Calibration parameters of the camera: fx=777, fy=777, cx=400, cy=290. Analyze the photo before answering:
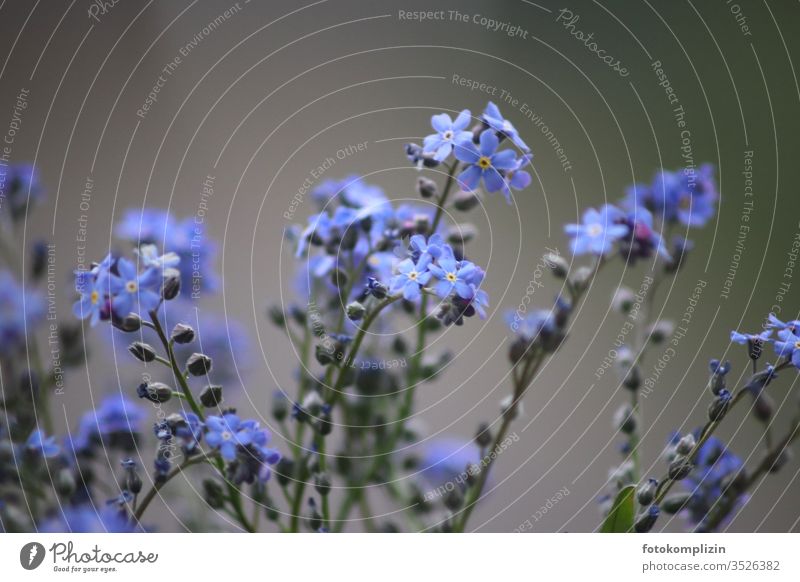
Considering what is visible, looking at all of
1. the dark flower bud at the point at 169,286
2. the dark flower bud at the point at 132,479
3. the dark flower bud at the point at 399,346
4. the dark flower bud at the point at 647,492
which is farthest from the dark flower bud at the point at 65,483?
the dark flower bud at the point at 647,492

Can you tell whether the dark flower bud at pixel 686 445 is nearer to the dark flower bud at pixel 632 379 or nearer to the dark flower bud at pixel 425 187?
the dark flower bud at pixel 632 379

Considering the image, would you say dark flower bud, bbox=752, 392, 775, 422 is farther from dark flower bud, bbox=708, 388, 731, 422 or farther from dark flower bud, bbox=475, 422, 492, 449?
dark flower bud, bbox=475, 422, 492, 449

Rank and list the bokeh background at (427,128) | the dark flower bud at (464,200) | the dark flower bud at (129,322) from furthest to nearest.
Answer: the bokeh background at (427,128) → the dark flower bud at (464,200) → the dark flower bud at (129,322)

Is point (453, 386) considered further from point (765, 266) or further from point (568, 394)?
point (765, 266)

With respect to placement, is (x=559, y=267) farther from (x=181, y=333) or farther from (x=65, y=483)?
(x=65, y=483)

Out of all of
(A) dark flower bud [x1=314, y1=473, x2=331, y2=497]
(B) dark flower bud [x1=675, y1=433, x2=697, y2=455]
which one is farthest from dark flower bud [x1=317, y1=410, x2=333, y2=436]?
(B) dark flower bud [x1=675, y1=433, x2=697, y2=455]
